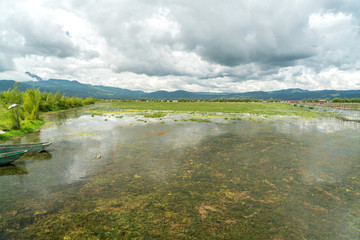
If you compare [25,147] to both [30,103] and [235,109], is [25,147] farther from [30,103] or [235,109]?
[235,109]

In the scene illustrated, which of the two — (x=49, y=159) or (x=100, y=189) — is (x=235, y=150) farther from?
(x=49, y=159)

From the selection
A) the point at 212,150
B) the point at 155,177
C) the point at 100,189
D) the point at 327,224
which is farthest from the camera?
the point at 212,150

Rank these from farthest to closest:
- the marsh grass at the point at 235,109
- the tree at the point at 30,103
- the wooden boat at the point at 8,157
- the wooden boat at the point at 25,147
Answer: the marsh grass at the point at 235,109 → the tree at the point at 30,103 → the wooden boat at the point at 25,147 → the wooden boat at the point at 8,157

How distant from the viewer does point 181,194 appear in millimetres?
10023

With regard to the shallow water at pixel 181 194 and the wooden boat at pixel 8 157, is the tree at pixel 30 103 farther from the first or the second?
the wooden boat at pixel 8 157

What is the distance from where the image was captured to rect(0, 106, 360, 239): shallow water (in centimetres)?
734

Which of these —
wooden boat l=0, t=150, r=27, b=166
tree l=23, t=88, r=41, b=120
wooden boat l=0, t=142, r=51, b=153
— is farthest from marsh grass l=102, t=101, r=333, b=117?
wooden boat l=0, t=150, r=27, b=166

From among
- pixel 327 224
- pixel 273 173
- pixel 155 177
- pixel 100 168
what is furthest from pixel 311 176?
pixel 100 168

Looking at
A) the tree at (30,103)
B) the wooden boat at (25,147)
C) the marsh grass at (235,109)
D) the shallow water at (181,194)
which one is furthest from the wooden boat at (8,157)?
the marsh grass at (235,109)

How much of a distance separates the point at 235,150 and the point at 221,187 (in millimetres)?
8763

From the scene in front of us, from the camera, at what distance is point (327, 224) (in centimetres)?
771

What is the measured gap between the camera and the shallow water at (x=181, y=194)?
734 cm

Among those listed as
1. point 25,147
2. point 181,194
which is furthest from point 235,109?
point 25,147

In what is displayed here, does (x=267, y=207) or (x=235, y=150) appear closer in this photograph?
(x=267, y=207)
